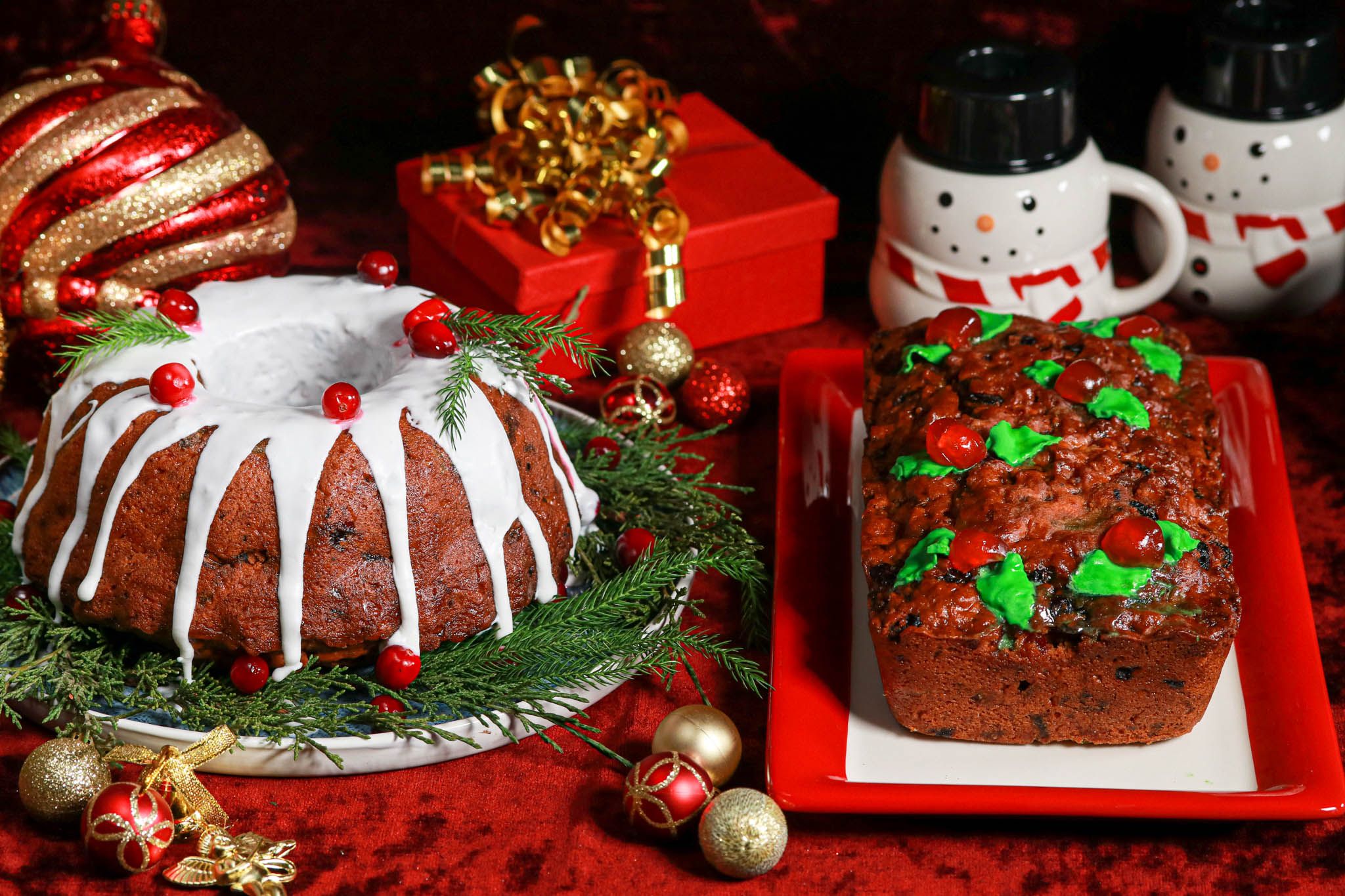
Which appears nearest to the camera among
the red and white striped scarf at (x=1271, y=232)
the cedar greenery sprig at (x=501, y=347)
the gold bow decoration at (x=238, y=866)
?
the gold bow decoration at (x=238, y=866)

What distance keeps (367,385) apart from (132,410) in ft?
0.85

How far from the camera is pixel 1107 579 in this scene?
4.50 feet

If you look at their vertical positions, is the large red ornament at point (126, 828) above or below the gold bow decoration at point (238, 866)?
above

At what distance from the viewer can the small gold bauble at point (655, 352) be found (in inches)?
76.7

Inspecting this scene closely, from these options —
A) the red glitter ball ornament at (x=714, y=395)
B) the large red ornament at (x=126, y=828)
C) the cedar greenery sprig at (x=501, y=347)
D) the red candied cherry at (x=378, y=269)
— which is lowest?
the red glitter ball ornament at (x=714, y=395)

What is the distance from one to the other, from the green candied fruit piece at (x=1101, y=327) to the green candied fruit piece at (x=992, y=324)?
8 cm

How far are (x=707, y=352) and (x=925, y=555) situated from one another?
0.82 m

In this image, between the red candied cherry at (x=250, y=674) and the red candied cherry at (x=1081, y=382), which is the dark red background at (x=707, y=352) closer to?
the red candied cherry at (x=250, y=674)

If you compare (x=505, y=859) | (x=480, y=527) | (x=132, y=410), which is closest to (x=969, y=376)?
(x=480, y=527)

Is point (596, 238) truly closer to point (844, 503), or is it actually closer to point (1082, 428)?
point (844, 503)

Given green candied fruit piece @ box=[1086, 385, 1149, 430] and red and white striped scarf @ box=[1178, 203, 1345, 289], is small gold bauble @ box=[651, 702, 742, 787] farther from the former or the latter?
red and white striped scarf @ box=[1178, 203, 1345, 289]

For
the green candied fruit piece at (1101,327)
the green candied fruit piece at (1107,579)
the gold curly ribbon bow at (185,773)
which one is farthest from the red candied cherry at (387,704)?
the green candied fruit piece at (1101,327)

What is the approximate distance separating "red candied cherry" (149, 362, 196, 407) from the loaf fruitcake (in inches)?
27.1

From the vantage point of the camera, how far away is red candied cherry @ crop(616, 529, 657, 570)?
1.62 m
